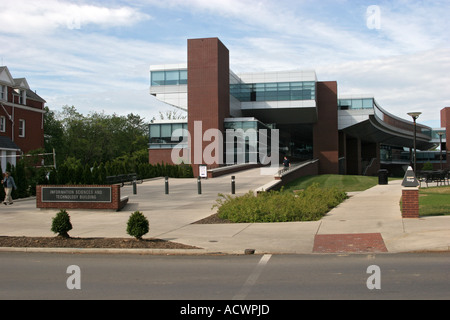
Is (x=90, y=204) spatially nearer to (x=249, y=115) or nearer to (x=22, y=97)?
(x=22, y=97)

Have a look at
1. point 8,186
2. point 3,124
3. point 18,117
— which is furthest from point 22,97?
point 8,186

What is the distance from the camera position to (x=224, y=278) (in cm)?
792

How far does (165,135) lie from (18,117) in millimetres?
15537

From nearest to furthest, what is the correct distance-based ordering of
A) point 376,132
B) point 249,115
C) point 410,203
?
point 410,203 < point 249,115 < point 376,132

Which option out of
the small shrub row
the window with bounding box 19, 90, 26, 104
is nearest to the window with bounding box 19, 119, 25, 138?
the window with bounding box 19, 90, 26, 104

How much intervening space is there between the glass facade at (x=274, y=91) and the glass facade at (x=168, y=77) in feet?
20.2

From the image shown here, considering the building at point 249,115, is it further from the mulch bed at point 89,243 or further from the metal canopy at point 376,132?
the mulch bed at point 89,243

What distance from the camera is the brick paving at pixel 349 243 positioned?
1019 centimetres

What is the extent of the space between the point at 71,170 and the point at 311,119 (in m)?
39.8

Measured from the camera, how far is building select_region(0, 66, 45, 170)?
149 ft

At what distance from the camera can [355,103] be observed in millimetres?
64500

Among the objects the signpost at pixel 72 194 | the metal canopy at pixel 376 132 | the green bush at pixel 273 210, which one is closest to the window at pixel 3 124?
the signpost at pixel 72 194
